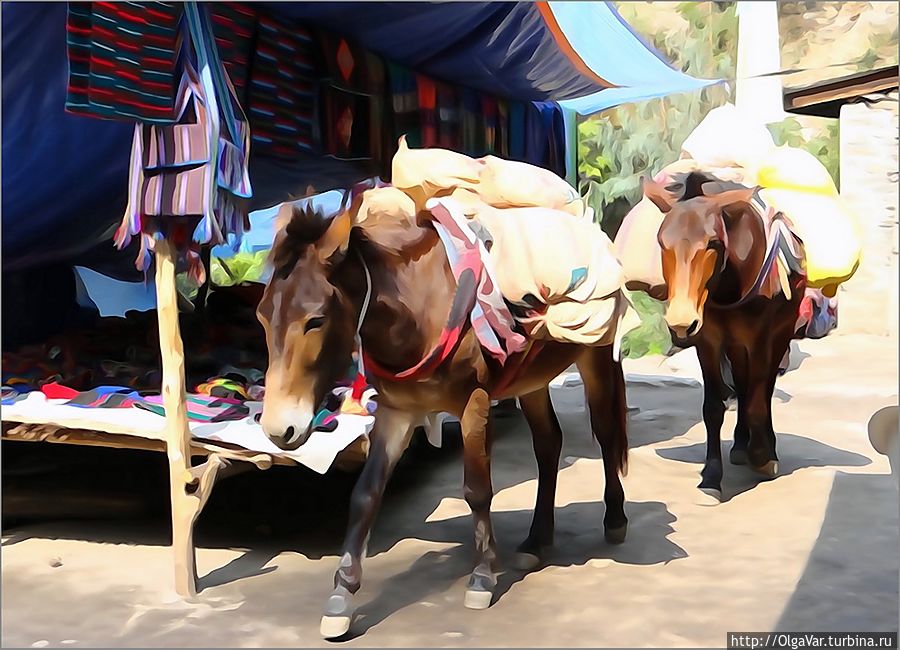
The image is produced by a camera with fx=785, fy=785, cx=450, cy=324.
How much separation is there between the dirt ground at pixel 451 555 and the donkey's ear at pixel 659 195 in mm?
1403

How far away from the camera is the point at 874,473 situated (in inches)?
163

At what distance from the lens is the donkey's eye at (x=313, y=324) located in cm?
225

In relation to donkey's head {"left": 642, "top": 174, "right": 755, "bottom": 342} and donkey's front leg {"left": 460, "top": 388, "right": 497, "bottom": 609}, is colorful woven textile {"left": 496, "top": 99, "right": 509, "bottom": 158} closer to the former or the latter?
donkey's head {"left": 642, "top": 174, "right": 755, "bottom": 342}

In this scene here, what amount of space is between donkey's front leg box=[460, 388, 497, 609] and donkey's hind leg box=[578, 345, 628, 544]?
66cm

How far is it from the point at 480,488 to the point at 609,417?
31.4 inches

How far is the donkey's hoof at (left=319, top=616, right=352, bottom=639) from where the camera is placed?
7.93 feet

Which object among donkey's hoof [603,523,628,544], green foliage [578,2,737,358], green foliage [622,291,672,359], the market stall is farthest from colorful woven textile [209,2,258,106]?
green foliage [622,291,672,359]

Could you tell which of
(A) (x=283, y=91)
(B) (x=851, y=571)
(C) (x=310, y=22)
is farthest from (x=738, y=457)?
(C) (x=310, y=22)

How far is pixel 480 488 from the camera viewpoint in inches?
104

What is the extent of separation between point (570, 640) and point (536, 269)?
3.88ft

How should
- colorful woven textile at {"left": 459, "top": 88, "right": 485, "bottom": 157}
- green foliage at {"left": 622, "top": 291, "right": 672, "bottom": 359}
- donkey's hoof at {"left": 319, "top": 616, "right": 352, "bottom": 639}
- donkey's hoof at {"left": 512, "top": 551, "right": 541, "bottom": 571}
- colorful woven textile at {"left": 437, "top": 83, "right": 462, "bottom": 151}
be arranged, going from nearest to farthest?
donkey's hoof at {"left": 319, "top": 616, "right": 352, "bottom": 639}, donkey's hoof at {"left": 512, "top": 551, "right": 541, "bottom": 571}, colorful woven textile at {"left": 437, "top": 83, "right": 462, "bottom": 151}, colorful woven textile at {"left": 459, "top": 88, "right": 485, "bottom": 157}, green foliage at {"left": 622, "top": 291, "right": 672, "bottom": 359}

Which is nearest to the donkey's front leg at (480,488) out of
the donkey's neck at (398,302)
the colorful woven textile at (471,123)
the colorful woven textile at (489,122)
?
the donkey's neck at (398,302)

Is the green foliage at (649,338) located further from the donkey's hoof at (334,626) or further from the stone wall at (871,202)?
the donkey's hoof at (334,626)

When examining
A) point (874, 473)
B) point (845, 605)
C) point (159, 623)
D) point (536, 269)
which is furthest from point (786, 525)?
point (159, 623)
